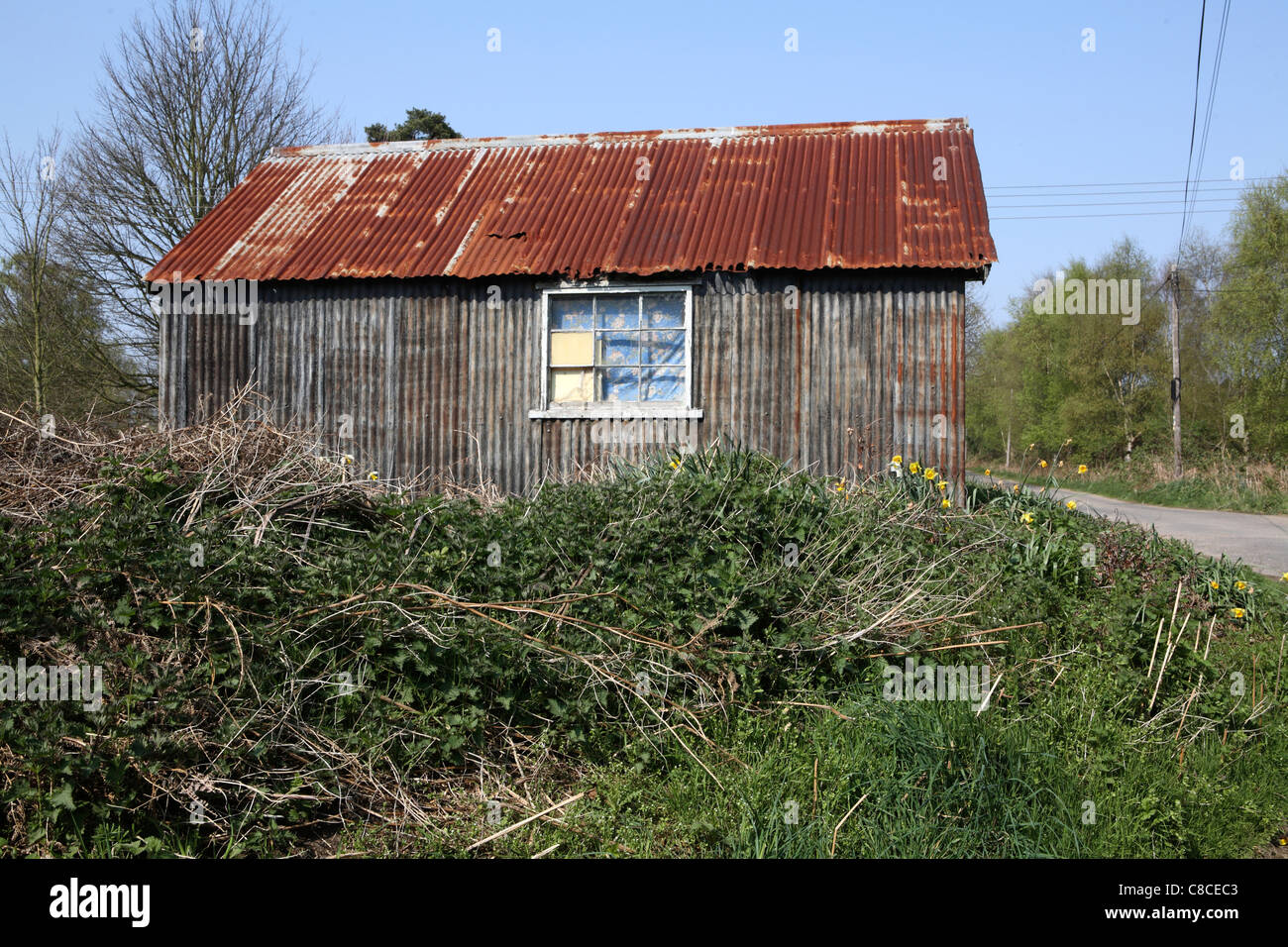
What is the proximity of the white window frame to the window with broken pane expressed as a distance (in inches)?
2.0

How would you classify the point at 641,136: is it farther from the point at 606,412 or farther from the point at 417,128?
the point at 417,128

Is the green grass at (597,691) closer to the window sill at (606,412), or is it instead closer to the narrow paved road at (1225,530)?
the narrow paved road at (1225,530)

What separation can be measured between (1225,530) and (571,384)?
10.4 m

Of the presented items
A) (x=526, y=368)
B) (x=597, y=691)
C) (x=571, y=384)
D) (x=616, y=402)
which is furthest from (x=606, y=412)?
(x=597, y=691)

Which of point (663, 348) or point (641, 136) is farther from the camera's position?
point (641, 136)

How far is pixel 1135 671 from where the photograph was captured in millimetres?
4656

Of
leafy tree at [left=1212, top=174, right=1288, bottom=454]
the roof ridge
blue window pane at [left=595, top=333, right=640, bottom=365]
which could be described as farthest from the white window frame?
leafy tree at [left=1212, top=174, right=1288, bottom=454]

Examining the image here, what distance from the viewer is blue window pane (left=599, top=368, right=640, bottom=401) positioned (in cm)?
964

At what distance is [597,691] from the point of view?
4.07 meters

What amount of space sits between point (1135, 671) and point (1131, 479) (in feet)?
68.0

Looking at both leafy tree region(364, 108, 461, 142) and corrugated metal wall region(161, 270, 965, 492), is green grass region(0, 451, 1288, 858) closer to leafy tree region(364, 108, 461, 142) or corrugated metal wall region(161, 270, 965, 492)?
corrugated metal wall region(161, 270, 965, 492)

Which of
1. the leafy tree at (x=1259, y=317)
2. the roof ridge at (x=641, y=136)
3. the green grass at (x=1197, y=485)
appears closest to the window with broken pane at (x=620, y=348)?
the roof ridge at (x=641, y=136)

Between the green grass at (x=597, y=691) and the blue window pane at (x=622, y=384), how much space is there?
4.29 meters
